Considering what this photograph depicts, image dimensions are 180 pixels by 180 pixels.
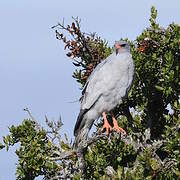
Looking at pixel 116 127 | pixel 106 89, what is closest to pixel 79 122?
pixel 116 127

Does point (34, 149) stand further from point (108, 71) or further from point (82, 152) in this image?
point (108, 71)

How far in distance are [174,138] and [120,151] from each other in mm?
1372

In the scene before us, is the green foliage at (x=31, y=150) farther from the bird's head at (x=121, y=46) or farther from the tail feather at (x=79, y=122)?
the bird's head at (x=121, y=46)

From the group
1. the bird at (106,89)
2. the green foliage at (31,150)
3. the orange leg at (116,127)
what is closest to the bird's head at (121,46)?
the bird at (106,89)

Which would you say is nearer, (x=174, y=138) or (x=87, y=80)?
(x=174, y=138)

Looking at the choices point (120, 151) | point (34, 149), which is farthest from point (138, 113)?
point (34, 149)

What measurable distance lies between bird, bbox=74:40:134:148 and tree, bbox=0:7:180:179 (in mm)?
342

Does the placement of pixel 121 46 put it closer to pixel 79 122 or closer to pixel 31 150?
pixel 79 122

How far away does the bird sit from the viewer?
37.2 feet

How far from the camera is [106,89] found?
11.5 m

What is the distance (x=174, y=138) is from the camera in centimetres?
1039

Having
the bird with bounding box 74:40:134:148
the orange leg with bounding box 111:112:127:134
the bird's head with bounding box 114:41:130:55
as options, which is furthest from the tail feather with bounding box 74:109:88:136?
the bird's head with bounding box 114:41:130:55

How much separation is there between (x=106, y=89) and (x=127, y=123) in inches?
51.5

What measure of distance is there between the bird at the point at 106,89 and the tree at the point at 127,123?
0.34m
